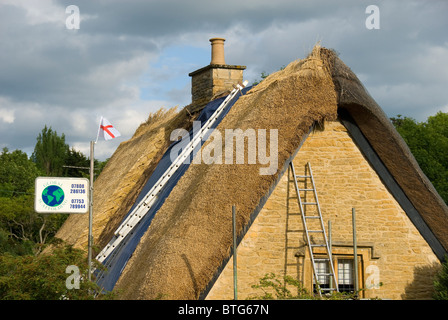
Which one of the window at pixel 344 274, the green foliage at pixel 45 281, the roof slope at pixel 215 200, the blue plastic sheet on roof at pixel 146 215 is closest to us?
the green foliage at pixel 45 281

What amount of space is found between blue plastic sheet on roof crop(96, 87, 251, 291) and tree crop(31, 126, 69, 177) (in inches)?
1692

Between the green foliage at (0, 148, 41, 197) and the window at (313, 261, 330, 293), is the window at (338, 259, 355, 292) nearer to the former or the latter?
the window at (313, 261, 330, 293)

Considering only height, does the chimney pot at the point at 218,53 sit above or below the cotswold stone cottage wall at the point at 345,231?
above

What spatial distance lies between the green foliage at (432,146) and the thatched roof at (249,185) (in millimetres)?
20418

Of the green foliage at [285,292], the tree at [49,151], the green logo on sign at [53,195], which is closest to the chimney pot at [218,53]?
the green foliage at [285,292]

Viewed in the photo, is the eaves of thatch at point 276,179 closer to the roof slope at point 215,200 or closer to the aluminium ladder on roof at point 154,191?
the roof slope at point 215,200

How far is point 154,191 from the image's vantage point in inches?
576

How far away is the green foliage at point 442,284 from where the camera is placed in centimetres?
1165

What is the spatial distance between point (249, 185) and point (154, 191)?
3.57m

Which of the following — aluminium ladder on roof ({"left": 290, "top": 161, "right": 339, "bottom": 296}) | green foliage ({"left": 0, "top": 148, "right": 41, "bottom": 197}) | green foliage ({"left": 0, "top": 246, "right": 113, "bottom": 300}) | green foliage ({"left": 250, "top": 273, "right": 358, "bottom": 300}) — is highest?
green foliage ({"left": 0, "top": 148, "right": 41, "bottom": 197})

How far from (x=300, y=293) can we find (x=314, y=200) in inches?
72.2

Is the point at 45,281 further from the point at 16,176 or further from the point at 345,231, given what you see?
the point at 16,176

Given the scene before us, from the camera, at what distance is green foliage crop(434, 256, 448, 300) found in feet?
38.2

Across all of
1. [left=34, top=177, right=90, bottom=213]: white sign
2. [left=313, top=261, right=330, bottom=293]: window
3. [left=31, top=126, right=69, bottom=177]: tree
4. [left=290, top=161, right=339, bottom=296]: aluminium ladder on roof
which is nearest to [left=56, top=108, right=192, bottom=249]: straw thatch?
[left=290, top=161, right=339, bottom=296]: aluminium ladder on roof
